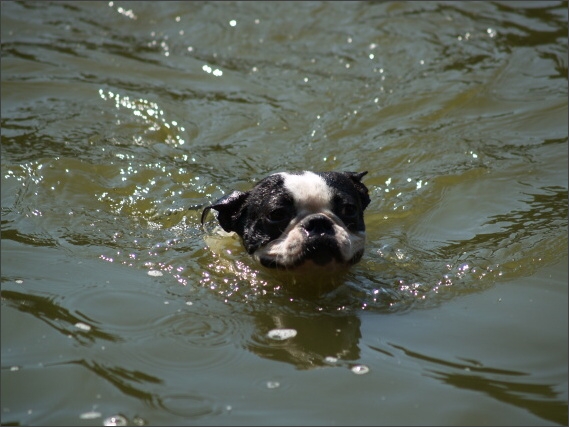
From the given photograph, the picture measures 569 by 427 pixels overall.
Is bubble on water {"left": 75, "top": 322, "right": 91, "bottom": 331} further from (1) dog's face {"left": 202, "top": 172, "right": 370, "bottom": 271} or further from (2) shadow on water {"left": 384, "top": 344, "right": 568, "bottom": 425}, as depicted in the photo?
(2) shadow on water {"left": 384, "top": 344, "right": 568, "bottom": 425}

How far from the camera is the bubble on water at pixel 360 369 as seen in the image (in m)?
4.06

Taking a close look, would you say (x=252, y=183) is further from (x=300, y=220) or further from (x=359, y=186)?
(x=300, y=220)

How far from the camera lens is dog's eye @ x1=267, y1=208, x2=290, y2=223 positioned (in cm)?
533

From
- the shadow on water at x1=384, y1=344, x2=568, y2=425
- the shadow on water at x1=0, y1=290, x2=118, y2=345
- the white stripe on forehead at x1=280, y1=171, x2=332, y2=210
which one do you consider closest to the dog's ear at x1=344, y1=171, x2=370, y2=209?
the white stripe on forehead at x1=280, y1=171, x2=332, y2=210

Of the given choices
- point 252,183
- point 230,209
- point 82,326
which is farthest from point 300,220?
point 252,183

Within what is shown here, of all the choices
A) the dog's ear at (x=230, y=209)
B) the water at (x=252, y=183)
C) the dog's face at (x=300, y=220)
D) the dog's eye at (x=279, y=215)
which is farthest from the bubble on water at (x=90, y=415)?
the dog's ear at (x=230, y=209)

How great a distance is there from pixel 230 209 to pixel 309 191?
0.74 metres

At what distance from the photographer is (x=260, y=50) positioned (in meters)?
10.1

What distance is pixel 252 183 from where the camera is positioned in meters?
7.14

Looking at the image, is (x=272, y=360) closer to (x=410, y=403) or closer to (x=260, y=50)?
(x=410, y=403)

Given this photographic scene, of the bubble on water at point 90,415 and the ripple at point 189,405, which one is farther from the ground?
the ripple at point 189,405

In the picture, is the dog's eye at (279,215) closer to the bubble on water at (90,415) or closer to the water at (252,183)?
the water at (252,183)

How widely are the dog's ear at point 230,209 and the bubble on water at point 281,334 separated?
54.0 inches

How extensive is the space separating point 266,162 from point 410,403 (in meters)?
4.28
